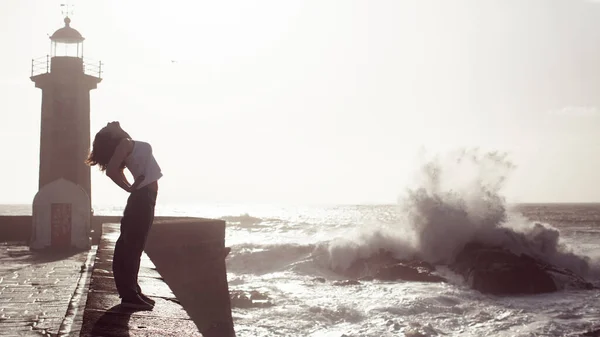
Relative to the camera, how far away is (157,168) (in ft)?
10.9

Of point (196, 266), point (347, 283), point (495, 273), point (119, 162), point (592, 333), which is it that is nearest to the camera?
point (119, 162)

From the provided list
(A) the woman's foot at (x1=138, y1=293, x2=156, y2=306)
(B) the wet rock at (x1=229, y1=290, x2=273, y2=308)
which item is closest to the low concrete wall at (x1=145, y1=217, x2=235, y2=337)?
(B) the wet rock at (x1=229, y1=290, x2=273, y2=308)

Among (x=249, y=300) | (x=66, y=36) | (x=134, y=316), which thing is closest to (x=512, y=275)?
(x=249, y=300)

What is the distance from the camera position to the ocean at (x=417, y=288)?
12.9 m

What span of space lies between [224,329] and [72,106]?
Answer: 9.28m

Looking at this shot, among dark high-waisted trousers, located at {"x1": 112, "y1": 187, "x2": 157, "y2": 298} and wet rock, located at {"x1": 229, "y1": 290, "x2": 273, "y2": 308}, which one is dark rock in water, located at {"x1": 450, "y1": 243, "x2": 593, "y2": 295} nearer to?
wet rock, located at {"x1": 229, "y1": 290, "x2": 273, "y2": 308}

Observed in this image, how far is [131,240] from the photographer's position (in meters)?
3.24

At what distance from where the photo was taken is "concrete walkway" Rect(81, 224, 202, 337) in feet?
8.51

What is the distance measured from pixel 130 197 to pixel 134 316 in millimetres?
681

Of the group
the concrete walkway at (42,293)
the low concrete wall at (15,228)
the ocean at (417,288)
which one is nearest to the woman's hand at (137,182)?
the concrete walkway at (42,293)

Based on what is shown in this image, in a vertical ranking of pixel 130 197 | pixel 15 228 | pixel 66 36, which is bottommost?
pixel 15 228

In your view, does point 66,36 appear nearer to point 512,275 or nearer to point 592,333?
point 512,275

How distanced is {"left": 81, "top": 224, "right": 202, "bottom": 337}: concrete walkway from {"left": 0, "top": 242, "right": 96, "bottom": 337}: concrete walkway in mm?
656

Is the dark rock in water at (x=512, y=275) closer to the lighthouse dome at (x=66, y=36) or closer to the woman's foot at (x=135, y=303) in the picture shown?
the lighthouse dome at (x=66, y=36)
